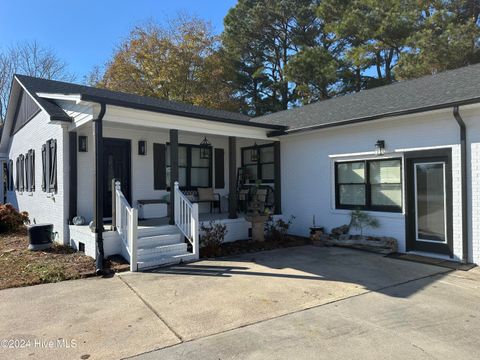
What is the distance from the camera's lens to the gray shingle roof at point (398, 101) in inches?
276

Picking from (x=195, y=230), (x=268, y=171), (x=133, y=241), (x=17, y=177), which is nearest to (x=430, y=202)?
(x=195, y=230)

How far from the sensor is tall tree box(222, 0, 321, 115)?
Result: 23750mm

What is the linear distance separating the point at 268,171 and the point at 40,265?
6.70 metres

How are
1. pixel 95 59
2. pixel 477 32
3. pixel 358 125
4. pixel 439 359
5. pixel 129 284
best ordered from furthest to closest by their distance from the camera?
1. pixel 95 59
2. pixel 477 32
3. pixel 358 125
4. pixel 129 284
5. pixel 439 359

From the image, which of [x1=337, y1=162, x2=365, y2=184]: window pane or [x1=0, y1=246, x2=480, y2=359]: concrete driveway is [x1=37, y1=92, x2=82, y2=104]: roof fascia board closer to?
[x1=0, y1=246, x2=480, y2=359]: concrete driveway

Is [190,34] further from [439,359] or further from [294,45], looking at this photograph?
[439,359]

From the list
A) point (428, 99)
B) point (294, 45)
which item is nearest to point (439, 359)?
point (428, 99)

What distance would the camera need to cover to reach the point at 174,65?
79.0 feet

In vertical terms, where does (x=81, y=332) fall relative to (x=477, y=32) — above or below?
below

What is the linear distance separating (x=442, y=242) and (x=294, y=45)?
20.4 m

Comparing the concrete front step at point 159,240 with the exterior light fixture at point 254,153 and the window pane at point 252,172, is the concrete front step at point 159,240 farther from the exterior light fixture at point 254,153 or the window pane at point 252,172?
the exterior light fixture at point 254,153

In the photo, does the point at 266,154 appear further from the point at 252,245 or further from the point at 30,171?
the point at 30,171

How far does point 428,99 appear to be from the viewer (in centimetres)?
747

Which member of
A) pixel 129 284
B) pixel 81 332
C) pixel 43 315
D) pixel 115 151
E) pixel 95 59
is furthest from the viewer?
pixel 95 59
